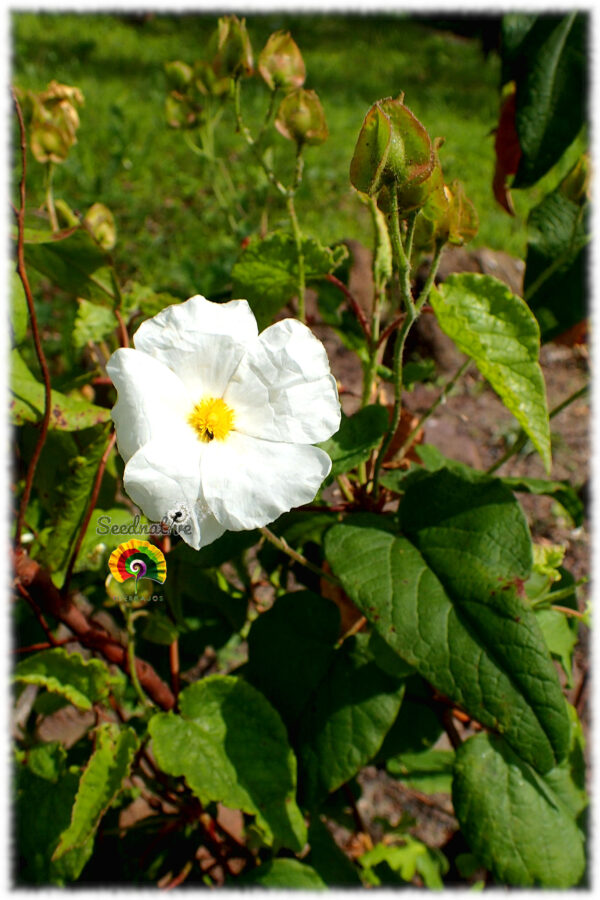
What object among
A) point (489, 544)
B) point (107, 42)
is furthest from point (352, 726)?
point (107, 42)

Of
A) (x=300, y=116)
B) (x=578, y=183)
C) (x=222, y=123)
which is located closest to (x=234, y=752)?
(x=300, y=116)

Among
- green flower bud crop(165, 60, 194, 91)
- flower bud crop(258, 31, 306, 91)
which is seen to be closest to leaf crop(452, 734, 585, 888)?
flower bud crop(258, 31, 306, 91)

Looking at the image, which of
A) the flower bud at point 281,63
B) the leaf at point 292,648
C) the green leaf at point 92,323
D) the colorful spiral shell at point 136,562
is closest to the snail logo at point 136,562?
the colorful spiral shell at point 136,562

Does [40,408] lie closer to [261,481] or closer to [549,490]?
[261,481]

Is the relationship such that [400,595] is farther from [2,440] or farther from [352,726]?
[2,440]

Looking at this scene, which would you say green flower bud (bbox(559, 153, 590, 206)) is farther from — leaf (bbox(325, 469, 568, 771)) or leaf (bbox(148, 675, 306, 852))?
leaf (bbox(148, 675, 306, 852))

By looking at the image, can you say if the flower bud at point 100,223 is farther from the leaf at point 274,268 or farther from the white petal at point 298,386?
the white petal at point 298,386
